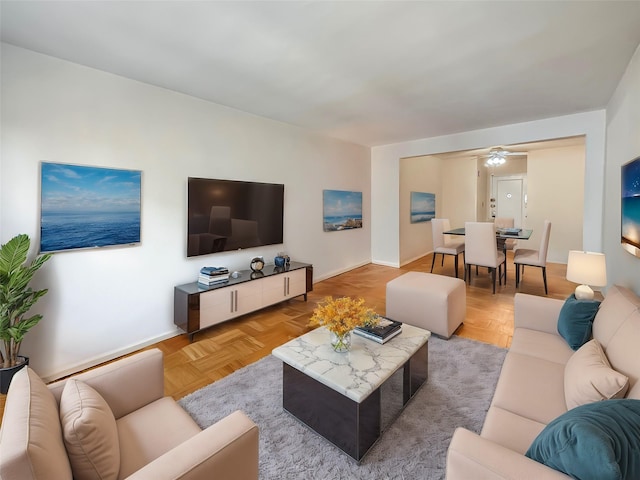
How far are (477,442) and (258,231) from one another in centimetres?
324

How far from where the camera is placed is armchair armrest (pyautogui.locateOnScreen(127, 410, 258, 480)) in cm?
90

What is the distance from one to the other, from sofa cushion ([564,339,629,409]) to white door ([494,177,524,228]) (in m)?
7.91

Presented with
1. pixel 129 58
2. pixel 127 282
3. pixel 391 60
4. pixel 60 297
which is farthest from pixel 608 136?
pixel 60 297

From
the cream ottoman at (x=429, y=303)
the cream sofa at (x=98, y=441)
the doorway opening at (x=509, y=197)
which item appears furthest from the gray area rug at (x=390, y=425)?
the doorway opening at (x=509, y=197)

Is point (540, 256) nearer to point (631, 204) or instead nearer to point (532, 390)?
point (631, 204)

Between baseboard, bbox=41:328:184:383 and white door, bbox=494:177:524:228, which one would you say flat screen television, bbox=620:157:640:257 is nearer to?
baseboard, bbox=41:328:184:383

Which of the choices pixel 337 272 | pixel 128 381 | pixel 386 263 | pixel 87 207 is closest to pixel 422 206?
pixel 386 263

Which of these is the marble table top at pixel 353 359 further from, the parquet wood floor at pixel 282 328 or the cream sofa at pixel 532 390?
the parquet wood floor at pixel 282 328

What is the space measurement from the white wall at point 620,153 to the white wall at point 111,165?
3555 millimetres

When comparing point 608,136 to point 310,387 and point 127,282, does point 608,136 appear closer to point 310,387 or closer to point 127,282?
point 310,387

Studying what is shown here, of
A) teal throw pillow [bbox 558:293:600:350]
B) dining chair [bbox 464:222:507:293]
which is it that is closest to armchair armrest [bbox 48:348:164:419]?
teal throw pillow [bbox 558:293:600:350]

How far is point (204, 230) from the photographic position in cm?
329

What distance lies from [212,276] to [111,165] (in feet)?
4.40

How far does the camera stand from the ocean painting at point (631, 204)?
6.64ft
